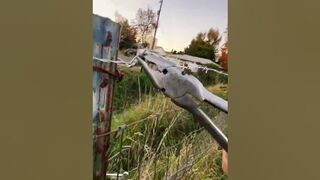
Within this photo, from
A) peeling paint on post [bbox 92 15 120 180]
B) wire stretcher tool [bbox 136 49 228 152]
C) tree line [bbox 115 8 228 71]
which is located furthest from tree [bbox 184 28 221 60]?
peeling paint on post [bbox 92 15 120 180]

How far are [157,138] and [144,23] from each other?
61cm

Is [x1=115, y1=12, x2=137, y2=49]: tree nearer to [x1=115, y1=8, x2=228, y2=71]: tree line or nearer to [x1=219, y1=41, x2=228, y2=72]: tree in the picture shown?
[x1=115, y1=8, x2=228, y2=71]: tree line

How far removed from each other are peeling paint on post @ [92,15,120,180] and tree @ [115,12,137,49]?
0.03 metres

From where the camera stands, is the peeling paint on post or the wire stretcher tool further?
the wire stretcher tool

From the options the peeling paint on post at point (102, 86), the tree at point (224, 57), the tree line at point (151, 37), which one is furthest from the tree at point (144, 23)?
the tree at point (224, 57)

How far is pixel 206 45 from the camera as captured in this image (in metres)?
2.43

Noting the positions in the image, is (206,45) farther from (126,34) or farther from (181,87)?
(126,34)

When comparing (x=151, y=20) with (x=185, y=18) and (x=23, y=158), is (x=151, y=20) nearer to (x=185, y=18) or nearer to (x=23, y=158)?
(x=185, y=18)

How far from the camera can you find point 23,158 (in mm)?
1521

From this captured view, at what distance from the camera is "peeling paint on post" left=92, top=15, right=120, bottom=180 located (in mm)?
1949

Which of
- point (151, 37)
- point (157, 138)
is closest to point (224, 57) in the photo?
point (151, 37)

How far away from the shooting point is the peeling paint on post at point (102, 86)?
76.7 inches

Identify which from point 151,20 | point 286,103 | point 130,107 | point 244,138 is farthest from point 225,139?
point 151,20

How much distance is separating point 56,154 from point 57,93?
0.78ft
